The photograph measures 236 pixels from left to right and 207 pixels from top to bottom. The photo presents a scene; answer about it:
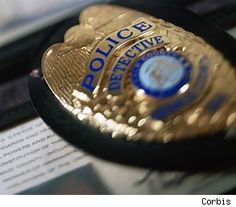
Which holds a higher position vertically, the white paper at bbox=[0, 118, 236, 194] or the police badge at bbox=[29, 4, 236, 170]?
the police badge at bbox=[29, 4, 236, 170]

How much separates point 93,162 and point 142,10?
9.8 inches

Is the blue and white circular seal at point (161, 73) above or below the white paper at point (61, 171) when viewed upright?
above

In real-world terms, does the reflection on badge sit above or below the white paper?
above

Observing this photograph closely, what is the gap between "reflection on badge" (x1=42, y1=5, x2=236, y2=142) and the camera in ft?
1.64

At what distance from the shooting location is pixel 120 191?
49cm

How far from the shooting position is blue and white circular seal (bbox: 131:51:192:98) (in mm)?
525

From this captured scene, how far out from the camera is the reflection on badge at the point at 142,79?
501 mm

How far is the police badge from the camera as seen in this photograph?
0.50 meters

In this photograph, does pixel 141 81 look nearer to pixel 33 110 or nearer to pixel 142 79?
pixel 142 79

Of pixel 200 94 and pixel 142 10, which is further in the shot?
pixel 142 10

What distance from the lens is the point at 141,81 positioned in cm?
53

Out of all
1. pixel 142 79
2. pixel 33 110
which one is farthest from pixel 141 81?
pixel 33 110

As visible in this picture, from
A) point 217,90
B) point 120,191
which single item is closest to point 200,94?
point 217,90

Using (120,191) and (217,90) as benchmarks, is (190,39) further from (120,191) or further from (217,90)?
(120,191)
